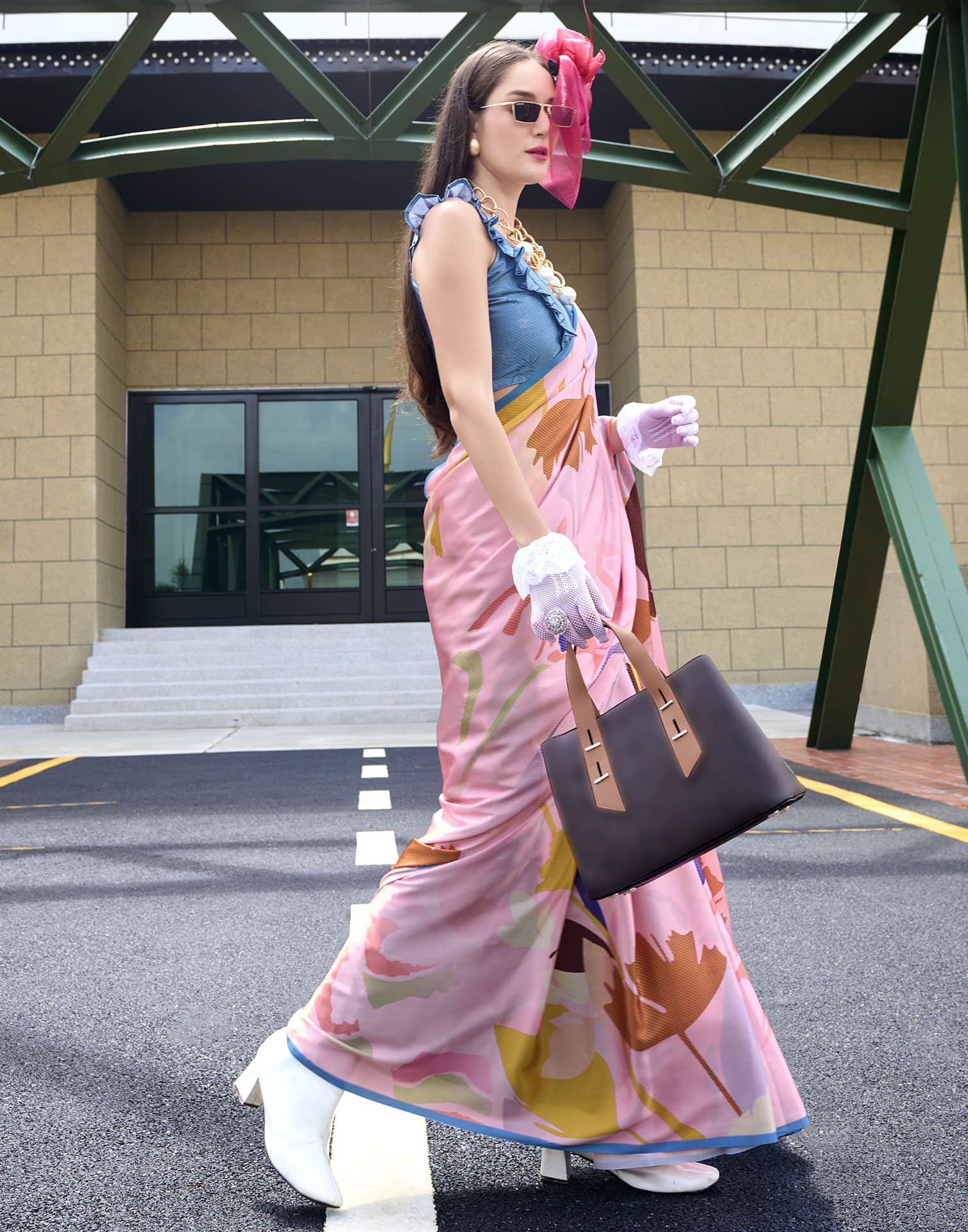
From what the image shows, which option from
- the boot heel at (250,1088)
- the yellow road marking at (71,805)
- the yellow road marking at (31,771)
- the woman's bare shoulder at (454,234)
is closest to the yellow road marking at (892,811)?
the boot heel at (250,1088)

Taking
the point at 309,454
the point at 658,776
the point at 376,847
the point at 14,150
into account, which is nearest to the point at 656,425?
the point at 658,776

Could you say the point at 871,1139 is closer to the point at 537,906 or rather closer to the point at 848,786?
the point at 537,906

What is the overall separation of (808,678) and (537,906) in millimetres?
9889

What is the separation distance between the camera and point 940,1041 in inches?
77.1

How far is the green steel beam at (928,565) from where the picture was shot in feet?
14.0

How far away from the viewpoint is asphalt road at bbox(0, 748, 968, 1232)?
1.41m

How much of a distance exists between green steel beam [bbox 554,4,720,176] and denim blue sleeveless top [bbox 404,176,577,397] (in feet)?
10.8

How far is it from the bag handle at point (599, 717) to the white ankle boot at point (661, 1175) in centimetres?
52

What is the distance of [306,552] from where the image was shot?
39.1 feet

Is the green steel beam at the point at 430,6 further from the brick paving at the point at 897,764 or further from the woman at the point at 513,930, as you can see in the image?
the woman at the point at 513,930

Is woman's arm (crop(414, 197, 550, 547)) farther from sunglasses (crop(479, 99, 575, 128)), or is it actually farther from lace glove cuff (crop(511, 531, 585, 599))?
sunglasses (crop(479, 99, 575, 128))

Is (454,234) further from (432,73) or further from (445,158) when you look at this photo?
(432,73)

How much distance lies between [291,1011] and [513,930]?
0.95 m

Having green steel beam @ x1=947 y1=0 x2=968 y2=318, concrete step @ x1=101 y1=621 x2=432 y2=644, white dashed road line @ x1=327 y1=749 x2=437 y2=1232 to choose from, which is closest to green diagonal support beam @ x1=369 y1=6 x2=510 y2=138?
green steel beam @ x1=947 y1=0 x2=968 y2=318
